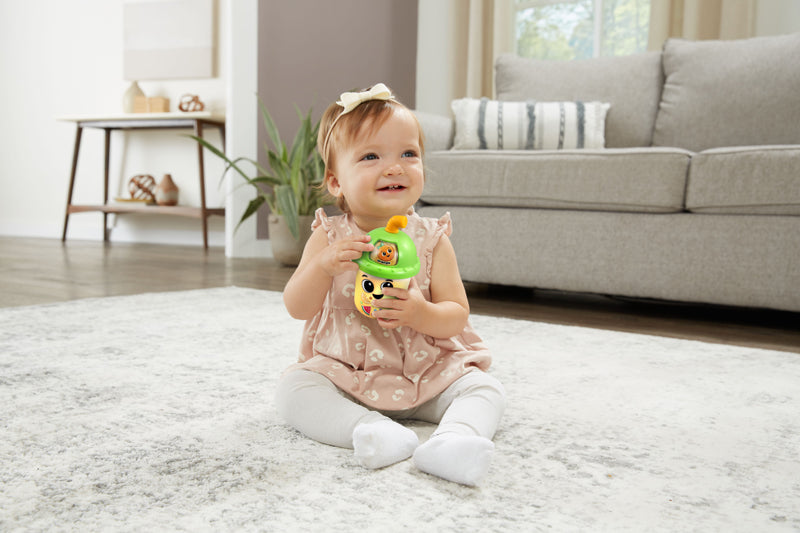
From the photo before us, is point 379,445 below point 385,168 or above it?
below

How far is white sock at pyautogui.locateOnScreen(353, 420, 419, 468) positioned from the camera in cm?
71

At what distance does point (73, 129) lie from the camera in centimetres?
483

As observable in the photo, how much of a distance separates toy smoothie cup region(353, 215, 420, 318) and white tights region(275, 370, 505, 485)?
0.42 feet

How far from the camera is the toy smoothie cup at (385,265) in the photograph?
78cm

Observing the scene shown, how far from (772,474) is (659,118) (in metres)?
2.14

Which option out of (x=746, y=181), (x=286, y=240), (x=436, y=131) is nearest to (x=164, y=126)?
(x=286, y=240)

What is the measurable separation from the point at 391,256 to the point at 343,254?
0.20ft

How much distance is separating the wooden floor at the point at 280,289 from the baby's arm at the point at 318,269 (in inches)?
41.0

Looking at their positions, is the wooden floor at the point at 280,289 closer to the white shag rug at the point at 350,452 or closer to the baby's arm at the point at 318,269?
the white shag rug at the point at 350,452

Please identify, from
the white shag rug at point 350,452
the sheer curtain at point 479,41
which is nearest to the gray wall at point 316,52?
the sheer curtain at point 479,41

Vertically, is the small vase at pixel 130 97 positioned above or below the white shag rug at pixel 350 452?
above

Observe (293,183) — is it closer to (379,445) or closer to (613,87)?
(613,87)

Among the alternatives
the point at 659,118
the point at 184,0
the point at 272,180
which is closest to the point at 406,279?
the point at 659,118

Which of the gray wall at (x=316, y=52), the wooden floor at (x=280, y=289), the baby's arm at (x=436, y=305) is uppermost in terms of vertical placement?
the gray wall at (x=316, y=52)
